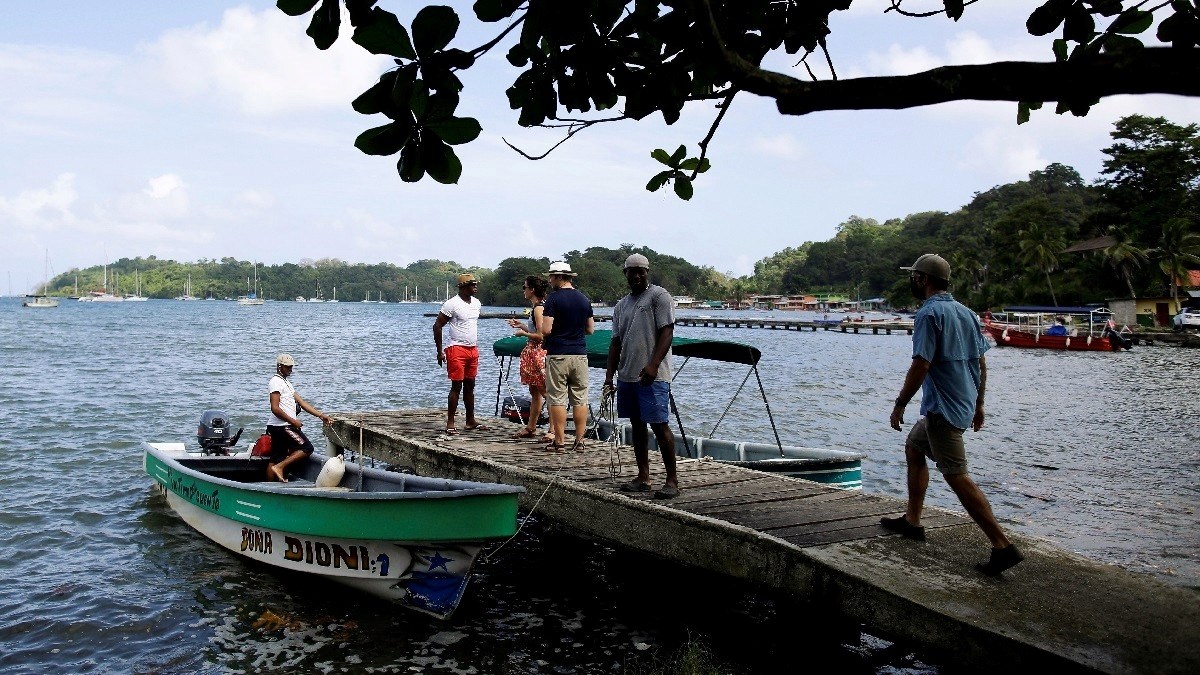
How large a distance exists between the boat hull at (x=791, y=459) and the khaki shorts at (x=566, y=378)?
77 centimetres

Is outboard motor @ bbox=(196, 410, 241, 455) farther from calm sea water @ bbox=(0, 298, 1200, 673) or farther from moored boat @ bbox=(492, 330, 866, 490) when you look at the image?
moored boat @ bbox=(492, 330, 866, 490)

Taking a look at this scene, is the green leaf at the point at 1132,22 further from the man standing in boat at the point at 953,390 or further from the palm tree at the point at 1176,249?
the palm tree at the point at 1176,249

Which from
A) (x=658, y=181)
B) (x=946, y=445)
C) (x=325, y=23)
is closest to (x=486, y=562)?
(x=946, y=445)

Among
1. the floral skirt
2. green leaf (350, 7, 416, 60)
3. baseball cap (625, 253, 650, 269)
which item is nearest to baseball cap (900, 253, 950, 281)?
baseball cap (625, 253, 650, 269)

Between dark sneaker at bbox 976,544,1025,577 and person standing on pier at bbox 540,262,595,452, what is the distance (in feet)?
18.3

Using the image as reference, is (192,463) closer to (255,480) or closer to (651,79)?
(255,480)

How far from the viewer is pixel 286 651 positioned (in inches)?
321

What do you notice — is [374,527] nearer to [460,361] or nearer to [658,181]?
[460,361]

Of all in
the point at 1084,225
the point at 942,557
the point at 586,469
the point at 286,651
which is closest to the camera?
the point at 942,557

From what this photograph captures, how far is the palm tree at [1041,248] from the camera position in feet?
244

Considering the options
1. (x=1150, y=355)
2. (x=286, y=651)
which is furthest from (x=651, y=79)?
(x=1150, y=355)

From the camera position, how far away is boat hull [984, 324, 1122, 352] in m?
56.1

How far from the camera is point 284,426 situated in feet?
38.0

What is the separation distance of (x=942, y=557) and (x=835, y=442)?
15272 millimetres
